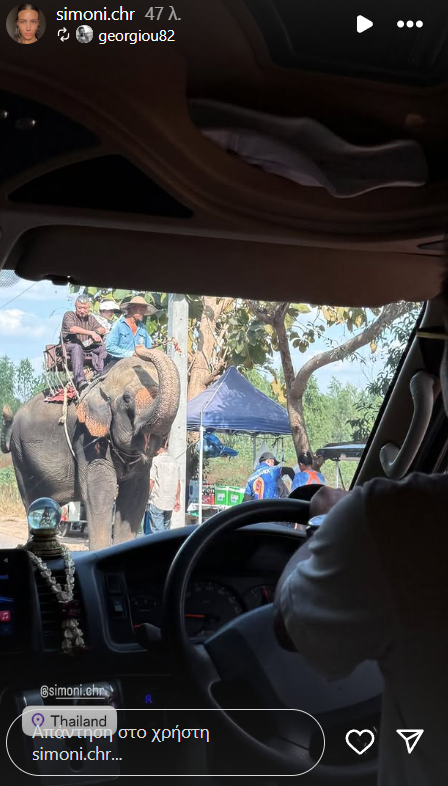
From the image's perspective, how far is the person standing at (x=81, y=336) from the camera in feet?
16.7

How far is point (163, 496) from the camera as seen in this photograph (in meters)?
5.78

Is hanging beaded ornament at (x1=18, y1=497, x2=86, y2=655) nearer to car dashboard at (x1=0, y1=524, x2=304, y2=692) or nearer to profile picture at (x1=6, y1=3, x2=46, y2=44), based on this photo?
car dashboard at (x1=0, y1=524, x2=304, y2=692)

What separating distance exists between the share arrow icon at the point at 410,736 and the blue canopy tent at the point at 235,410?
5288 millimetres

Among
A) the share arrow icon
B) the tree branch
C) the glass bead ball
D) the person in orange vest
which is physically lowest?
the share arrow icon

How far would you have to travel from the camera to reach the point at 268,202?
3.43 feet

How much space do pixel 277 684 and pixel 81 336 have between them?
13.2 feet

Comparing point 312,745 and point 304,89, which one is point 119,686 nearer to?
point 312,745

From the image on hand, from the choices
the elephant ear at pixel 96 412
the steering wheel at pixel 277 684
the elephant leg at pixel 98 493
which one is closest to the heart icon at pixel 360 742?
the steering wheel at pixel 277 684

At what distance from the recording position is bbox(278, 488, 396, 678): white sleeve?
0.72m

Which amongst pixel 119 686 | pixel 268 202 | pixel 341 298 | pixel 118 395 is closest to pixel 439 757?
pixel 268 202

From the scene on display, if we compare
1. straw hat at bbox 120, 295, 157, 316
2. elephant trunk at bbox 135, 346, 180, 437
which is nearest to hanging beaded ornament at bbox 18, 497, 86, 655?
straw hat at bbox 120, 295, 157, 316

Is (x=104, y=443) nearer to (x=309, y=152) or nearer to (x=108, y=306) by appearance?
(x=108, y=306)

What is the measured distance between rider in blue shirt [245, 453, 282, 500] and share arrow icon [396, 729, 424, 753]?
416cm

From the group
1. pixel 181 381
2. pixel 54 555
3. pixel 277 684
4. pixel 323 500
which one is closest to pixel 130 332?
pixel 181 381
